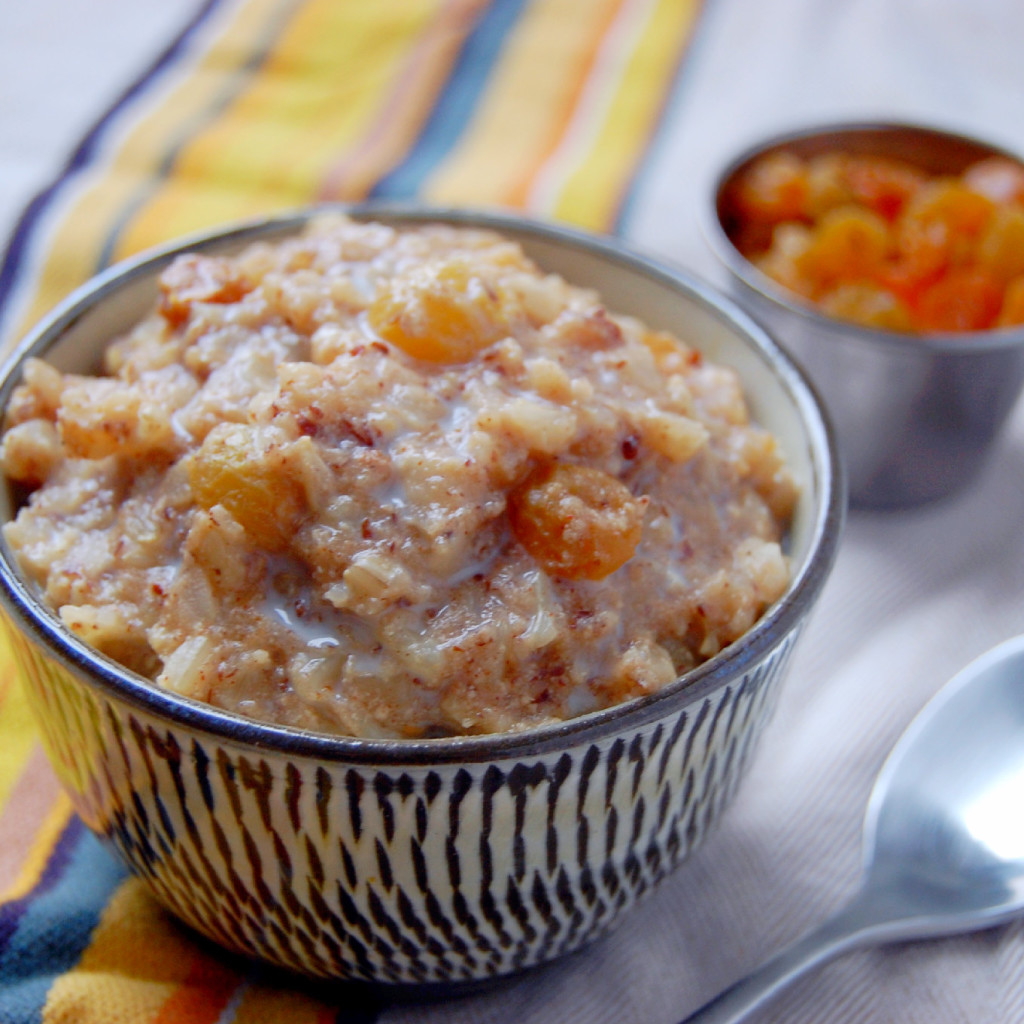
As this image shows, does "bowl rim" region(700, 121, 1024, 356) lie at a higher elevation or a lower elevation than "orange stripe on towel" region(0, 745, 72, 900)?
higher

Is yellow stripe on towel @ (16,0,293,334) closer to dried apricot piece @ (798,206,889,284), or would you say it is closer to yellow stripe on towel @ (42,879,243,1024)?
yellow stripe on towel @ (42,879,243,1024)

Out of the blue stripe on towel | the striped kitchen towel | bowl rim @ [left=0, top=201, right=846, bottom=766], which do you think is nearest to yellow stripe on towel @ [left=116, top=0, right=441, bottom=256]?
the striped kitchen towel

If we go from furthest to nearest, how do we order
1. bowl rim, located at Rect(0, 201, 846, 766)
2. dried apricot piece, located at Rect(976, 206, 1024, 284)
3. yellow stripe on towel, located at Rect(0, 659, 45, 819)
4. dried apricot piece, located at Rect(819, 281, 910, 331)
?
dried apricot piece, located at Rect(976, 206, 1024, 284), dried apricot piece, located at Rect(819, 281, 910, 331), yellow stripe on towel, located at Rect(0, 659, 45, 819), bowl rim, located at Rect(0, 201, 846, 766)

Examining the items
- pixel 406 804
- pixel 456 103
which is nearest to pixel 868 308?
pixel 456 103

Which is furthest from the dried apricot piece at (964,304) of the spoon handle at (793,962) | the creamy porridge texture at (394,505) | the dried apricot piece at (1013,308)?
the spoon handle at (793,962)

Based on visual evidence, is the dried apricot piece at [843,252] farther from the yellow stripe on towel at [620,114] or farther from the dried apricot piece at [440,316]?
the dried apricot piece at [440,316]

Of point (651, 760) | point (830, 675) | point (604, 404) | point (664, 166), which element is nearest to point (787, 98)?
point (664, 166)

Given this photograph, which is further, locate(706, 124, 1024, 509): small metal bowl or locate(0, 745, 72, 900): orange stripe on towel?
locate(706, 124, 1024, 509): small metal bowl

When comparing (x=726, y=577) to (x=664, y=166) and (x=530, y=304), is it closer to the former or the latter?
(x=530, y=304)
